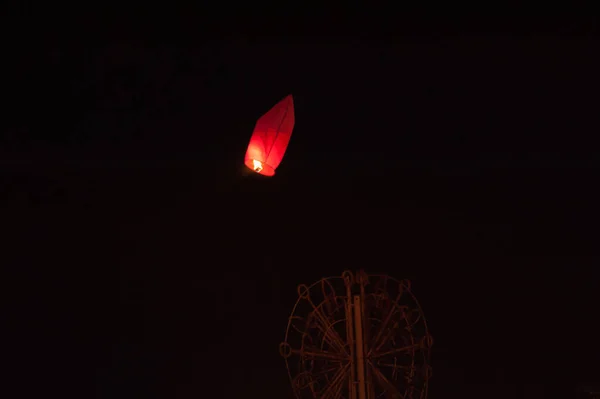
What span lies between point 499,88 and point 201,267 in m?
1.21

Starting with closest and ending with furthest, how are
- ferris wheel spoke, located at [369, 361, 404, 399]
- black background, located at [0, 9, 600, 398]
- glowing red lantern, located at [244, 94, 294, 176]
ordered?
ferris wheel spoke, located at [369, 361, 404, 399] < glowing red lantern, located at [244, 94, 294, 176] < black background, located at [0, 9, 600, 398]

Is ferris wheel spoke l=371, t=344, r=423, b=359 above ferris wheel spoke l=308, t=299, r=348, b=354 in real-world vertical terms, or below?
below

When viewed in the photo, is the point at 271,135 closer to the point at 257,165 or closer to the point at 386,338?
the point at 257,165

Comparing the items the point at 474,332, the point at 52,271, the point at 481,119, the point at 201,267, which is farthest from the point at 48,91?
the point at 474,332

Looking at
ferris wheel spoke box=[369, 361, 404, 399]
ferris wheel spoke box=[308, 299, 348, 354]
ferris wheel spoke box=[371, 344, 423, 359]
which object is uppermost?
ferris wheel spoke box=[308, 299, 348, 354]

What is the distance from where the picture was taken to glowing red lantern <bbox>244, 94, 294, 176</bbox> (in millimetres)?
1721

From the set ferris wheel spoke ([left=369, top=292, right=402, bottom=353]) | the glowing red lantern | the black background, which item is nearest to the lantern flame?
the glowing red lantern

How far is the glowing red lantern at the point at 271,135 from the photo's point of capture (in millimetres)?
1721

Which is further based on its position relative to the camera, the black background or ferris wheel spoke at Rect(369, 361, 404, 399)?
the black background

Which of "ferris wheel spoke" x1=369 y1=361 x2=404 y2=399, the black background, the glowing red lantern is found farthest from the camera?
the black background

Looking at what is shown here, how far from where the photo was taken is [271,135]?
1.72m

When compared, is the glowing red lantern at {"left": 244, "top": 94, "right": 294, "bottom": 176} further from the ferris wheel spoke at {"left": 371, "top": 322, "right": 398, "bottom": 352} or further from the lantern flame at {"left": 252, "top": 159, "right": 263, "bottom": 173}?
the ferris wheel spoke at {"left": 371, "top": 322, "right": 398, "bottom": 352}

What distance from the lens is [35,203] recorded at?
84.9 inches

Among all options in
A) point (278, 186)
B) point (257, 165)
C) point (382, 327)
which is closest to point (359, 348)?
point (382, 327)
